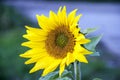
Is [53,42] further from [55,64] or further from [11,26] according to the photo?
[11,26]

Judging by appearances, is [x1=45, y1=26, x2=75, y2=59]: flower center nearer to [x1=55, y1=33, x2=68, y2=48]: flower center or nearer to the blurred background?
[x1=55, y1=33, x2=68, y2=48]: flower center

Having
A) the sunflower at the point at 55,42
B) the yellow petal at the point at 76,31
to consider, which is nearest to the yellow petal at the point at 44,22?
the sunflower at the point at 55,42

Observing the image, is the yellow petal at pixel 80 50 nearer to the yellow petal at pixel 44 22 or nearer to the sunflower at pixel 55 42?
the sunflower at pixel 55 42

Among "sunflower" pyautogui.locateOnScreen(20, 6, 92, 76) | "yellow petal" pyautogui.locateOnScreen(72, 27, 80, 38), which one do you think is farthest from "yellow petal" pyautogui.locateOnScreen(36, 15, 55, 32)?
"yellow petal" pyautogui.locateOnScreen(72, 27, 80, 38)

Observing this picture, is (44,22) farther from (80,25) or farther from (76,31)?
(80,25)

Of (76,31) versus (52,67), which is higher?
(76,31)

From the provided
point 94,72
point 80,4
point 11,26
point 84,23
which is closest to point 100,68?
point 94,72

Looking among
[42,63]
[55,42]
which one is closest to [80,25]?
[55,42]
